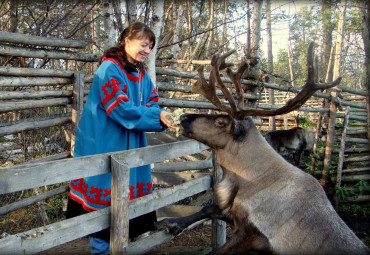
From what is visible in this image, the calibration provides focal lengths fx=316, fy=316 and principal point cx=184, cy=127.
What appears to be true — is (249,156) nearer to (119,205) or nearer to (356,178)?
(119,205)

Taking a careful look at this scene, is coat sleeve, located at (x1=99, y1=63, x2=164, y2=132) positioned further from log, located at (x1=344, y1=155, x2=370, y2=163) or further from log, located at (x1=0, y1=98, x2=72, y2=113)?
log, located at (x1=344, y1=155, x2=370, y2=163)

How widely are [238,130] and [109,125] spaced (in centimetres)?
114

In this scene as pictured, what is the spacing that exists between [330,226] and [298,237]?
10.3 inches

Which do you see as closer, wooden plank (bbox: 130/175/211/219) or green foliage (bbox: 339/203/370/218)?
wooden plank (bbox: 130/175/211/219)

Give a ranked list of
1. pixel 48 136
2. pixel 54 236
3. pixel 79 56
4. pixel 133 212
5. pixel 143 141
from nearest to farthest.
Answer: pixel 54 236
pixel 133 212
pixel 143 141
pixel 79 56
pixel 48 136

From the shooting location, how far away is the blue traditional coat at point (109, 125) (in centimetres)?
240

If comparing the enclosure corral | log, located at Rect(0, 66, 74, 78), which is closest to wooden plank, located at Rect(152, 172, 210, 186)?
the enclosure corral

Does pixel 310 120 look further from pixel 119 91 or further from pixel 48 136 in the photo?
pixel 119 91

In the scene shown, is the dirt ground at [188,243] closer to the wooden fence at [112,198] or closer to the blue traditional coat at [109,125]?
the wooden fence at [112,198]

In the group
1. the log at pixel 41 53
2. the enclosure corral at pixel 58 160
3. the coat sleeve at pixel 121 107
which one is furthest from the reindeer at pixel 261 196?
the log at pixel 41 53

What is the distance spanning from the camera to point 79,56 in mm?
4160

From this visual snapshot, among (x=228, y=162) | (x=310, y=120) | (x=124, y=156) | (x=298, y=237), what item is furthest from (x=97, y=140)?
(x=310, y=120)

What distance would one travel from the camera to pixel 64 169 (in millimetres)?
1812

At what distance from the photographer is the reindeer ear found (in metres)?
2.86
